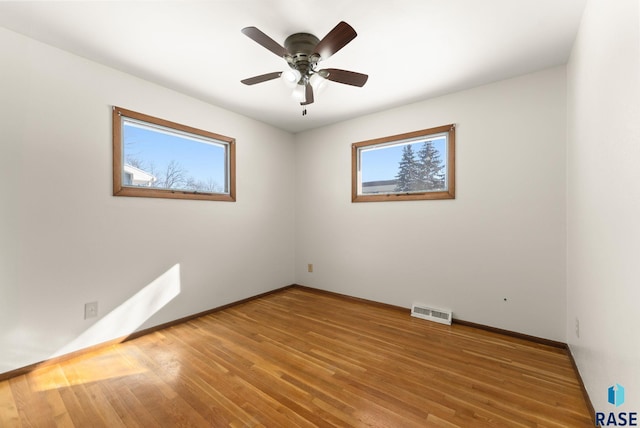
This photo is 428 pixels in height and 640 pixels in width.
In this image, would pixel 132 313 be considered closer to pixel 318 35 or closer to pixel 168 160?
pixel 168 160

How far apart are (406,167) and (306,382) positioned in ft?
8.55

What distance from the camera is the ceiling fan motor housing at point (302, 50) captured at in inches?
74.3

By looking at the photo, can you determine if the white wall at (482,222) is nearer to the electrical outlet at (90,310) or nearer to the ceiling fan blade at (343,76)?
the ceiling fan blade at (343,76)

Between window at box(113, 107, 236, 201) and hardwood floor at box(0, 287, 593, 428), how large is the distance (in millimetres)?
1534

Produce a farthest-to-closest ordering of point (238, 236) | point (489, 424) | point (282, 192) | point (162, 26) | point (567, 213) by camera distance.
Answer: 1. point (282, 192)
2. point (238, 236)
3. point (567, 213)
4. point (162, 26)
5. point (489, 424)

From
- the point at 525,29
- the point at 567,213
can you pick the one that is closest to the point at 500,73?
the point at 525,29

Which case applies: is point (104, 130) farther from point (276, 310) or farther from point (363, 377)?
point (363, 377)

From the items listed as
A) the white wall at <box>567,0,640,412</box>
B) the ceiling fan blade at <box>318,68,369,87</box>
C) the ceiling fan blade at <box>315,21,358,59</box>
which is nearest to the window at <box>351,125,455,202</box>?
the white wall at <box>567,0,640,412</box>

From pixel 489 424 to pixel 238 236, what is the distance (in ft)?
9.99

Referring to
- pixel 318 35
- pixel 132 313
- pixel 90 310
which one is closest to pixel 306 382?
pixel 132 313

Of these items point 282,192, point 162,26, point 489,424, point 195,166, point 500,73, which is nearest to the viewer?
point 489,424

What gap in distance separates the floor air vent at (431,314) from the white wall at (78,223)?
95.5 inches

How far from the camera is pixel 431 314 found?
9.42ft

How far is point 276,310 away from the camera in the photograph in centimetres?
319
